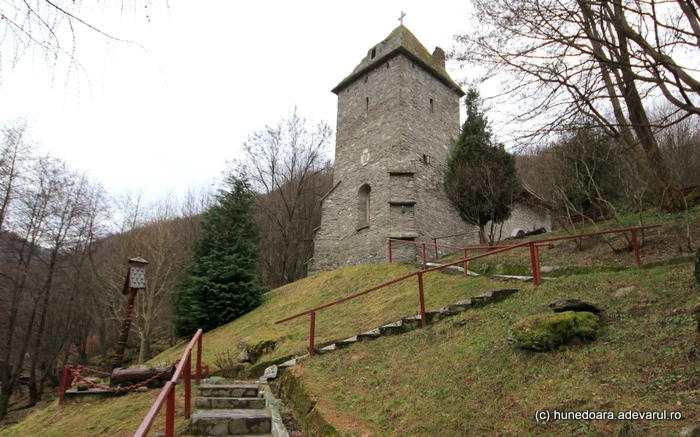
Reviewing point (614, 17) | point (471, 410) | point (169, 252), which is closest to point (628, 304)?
point (471, 410)

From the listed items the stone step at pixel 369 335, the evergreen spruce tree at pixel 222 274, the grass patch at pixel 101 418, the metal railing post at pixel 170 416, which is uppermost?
the evergreen spruce tree at pixel 222 274

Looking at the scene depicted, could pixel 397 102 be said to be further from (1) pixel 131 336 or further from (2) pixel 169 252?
(1) pixel 131 336

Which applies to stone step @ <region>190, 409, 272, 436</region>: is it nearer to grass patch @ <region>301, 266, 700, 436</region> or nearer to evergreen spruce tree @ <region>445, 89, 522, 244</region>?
grass patch @ <region>301, 266, 700, 436</region>

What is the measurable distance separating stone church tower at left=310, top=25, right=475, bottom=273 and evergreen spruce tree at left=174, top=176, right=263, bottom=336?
3.19 meters

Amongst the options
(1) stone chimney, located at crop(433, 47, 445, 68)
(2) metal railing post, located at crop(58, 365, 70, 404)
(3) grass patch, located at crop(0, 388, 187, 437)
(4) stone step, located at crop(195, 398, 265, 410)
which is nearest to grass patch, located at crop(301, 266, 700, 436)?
(4) stone step, located at crop(195, 398, 265, 410)

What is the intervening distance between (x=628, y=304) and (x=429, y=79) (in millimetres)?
16322

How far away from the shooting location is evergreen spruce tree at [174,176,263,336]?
15.4 metres

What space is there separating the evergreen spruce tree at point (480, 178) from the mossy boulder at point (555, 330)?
9224 mm

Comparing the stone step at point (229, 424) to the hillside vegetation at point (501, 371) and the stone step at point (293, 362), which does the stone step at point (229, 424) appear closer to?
the hillside vegetation at point (501, 371)

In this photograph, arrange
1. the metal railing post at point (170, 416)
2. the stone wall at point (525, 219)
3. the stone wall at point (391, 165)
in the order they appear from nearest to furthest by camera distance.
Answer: the metal railing post at point (170, 416) → the stone wall at point (391, 165) → the stone wall at point (525, 219)

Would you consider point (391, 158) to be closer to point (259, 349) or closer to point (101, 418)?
point (259, 349)

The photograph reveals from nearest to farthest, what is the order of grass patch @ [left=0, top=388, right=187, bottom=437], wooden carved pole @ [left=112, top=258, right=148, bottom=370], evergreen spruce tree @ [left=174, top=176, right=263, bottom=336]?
grass patch @ [left=0, top=388, right=187, bottom=437], wooden carved pole @ [left=112, top=258, right=148, bottom=370], evergreen spruce tree @ [left=174, top=176, right=263, bottom=336]

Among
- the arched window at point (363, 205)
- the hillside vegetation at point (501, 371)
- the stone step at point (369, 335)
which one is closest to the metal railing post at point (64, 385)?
the hillside vegetation at point (501, 371)

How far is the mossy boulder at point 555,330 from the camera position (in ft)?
15.9
